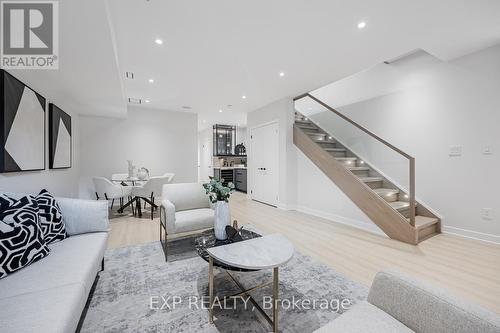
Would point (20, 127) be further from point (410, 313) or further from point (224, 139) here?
point (224, 139)

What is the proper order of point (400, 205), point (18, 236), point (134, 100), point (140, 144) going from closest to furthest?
point (18, 236) → point (400, 205) → point (134, 100) → point (140, 144)

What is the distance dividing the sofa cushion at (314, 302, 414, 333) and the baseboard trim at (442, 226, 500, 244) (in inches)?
127

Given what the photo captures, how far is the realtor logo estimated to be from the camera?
1594mm

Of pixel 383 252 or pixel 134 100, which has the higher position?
pixel 134 100

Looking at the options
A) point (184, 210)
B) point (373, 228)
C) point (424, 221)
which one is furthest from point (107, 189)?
point (424, 221)

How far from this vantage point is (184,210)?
2898 millimetres

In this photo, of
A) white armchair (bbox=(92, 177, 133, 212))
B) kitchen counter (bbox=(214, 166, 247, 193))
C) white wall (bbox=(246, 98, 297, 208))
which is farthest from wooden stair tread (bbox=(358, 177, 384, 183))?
white armchair (bbox=(92, 177, 133, 212))

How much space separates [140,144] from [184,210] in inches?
146

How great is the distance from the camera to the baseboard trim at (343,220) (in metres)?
3.28

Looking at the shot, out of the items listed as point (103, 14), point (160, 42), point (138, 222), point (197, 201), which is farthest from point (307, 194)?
point (103, 14)

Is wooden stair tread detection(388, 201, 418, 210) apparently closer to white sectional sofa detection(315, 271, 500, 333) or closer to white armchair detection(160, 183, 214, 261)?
white sectional sofa detection(315, 271, 500, 333)

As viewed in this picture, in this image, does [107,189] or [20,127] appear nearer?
[20,127]

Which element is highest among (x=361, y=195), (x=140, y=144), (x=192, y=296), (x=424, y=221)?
(x=140, y=144)

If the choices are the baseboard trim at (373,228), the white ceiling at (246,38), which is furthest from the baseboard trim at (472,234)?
the white ceiling at (246,38)
